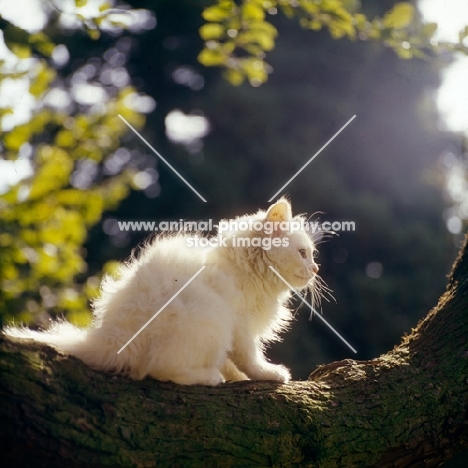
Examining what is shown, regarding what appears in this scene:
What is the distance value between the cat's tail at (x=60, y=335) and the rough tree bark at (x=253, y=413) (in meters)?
0.32

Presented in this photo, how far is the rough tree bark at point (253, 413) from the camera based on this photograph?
1.74 meters

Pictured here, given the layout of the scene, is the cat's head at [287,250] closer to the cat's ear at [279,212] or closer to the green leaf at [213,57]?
the cat's ear at [279,212]

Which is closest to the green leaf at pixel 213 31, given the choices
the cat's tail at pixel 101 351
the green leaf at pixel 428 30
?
the green leaf at pixel 428 30

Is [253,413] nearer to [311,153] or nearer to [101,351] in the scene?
[101,351]

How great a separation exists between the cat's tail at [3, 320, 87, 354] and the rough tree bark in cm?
32

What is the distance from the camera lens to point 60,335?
252 cm

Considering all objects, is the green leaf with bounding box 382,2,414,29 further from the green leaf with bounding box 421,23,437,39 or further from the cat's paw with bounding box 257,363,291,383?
the cat's paw with bounding box 257,363,291,383

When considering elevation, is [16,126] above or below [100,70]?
above

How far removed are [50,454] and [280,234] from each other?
1.97 metres

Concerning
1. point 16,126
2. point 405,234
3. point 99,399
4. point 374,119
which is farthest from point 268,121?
point 99,399

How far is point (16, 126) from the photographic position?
8.18 ft

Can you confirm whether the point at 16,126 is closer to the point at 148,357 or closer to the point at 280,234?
the point at 148,357

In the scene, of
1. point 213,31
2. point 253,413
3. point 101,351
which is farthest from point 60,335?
point 213,31

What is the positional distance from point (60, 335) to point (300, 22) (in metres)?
1.89
